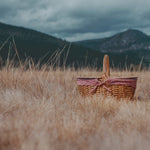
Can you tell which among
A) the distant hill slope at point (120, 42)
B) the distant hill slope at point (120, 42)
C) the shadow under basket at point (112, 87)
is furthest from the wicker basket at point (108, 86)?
the distant hill slope at point (120, 42)

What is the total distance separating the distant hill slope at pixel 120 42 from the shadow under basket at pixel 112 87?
102m

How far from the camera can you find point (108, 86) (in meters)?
1.99

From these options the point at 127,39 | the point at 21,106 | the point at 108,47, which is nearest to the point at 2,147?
the point at 21,106

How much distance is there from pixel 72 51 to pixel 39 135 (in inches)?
1236

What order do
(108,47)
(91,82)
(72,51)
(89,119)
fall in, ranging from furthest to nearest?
(108,47)
(72,51)
(91,82)
(89,119)

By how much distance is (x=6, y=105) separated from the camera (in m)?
1.49

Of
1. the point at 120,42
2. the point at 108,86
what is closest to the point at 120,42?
the point at 120,42

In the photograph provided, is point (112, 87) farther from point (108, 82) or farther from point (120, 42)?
point (120, 42)

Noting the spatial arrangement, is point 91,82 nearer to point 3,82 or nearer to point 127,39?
point 3,82

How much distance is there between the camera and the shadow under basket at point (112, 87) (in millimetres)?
1939

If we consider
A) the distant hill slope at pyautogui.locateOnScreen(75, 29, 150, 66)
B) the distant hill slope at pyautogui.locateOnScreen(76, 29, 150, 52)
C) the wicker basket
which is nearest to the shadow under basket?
the wicker basket

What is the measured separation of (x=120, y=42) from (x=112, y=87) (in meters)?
114

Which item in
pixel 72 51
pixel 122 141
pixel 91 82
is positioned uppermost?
pixel 72 51

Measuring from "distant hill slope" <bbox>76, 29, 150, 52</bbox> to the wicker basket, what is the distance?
335 ft
